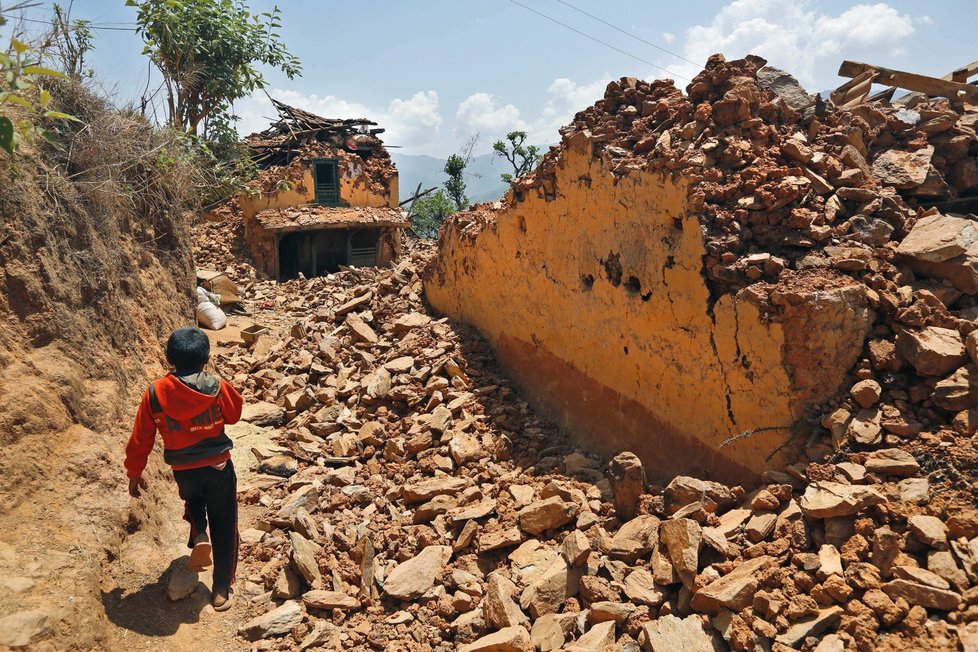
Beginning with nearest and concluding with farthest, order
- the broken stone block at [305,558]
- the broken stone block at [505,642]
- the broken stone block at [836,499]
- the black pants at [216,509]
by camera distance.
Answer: the broken stone block at [836,499] → the broken stone block at [505,642] → the black pants at [216,509] → the broken stone block at [305,558]

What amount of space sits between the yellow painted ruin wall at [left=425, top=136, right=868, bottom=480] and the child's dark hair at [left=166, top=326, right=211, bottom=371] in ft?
9.65

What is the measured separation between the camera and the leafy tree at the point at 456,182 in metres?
25.5

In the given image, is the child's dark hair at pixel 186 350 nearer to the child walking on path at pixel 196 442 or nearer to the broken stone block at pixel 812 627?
the child walking on path at pixel 196 442

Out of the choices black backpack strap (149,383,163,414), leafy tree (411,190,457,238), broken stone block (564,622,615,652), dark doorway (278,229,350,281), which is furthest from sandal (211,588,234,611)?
leafy tree (411,190,457,238)

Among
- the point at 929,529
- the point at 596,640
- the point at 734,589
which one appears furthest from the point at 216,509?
the point at 929,529

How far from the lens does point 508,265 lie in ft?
20.8

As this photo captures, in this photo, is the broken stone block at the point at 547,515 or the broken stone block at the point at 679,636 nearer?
the broken stone block at the point at 679,636

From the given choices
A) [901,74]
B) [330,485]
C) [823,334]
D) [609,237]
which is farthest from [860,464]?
[901,74]

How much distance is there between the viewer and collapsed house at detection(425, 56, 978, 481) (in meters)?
3.56

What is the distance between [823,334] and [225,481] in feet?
11.0

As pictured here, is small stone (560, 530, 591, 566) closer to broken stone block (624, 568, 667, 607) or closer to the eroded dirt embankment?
broken stone block (624, 568, 667, 607)

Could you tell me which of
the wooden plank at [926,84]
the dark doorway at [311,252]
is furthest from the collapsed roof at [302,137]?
the wooden plank at [926,84]

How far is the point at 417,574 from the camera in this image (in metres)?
3.78

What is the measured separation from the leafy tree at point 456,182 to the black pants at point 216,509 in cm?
2266
